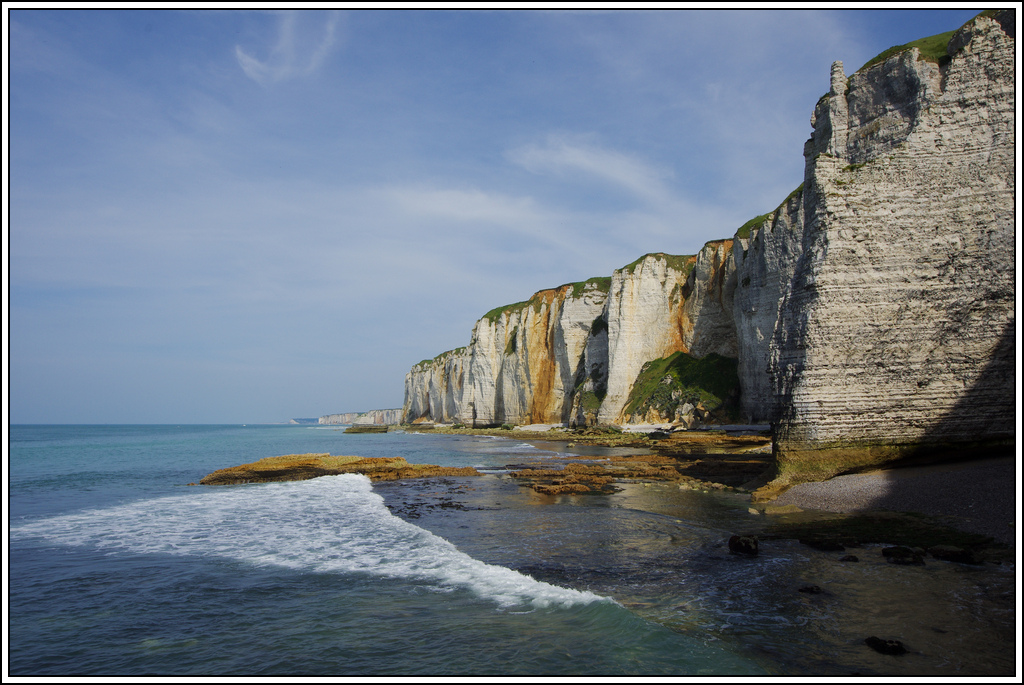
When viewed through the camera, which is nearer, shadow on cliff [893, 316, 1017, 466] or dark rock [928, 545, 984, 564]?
dark rock [928, 545, 984, 564]

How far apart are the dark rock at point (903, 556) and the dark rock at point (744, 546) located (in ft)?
6.13

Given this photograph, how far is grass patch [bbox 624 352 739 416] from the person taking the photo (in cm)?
4638

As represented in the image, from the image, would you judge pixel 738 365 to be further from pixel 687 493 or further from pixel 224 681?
pixel 224 681

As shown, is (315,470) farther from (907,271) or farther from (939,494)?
(907,271)

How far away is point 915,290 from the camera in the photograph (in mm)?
14969

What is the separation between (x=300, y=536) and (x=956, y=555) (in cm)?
1172

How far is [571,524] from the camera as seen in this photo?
41.5 feet

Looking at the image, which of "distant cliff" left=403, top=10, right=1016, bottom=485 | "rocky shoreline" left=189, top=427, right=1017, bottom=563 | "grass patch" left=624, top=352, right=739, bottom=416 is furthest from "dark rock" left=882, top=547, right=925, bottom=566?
"grass patch" left=624, top=352, right=739, bottom=416

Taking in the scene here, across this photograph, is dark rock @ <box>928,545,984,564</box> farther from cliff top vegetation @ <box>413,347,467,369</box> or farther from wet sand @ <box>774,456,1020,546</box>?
cliff top vegetation @ <box>413,347,467,369</box>

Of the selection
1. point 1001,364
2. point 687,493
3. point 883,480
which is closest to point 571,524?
point 687,493

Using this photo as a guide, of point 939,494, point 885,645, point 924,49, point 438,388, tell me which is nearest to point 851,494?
point 939,494

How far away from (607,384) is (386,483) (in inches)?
1514

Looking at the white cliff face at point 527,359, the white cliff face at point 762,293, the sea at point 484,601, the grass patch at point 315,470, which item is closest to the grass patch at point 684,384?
the white cliff face at point 762,293

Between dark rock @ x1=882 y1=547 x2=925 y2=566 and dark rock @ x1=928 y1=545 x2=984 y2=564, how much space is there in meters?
0.31
